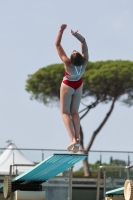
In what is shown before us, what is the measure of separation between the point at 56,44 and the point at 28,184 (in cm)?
462

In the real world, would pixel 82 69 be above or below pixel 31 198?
above

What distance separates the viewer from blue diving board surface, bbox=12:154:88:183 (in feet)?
44.8

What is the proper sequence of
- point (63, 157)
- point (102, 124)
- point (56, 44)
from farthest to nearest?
point (102, 124)
point (63, 157)
point (56, 44)

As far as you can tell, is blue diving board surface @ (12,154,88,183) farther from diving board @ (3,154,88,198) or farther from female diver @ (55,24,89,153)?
female diver @ (55,24,89,153)

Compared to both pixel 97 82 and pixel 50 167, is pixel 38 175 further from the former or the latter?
pixel 97 82

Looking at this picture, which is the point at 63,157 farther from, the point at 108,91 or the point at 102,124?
the point at 108,91

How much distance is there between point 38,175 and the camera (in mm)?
15242

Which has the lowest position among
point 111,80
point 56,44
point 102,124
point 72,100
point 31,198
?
point 31,198

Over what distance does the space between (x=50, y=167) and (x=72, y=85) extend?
3.27 meters

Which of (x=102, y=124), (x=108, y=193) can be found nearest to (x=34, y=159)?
(x=108, y=193)

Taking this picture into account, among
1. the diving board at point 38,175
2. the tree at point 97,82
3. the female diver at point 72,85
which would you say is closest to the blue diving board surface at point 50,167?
the diving board at point 38,175

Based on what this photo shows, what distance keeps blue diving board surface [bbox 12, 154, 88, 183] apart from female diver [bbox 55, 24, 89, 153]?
3.89 feet

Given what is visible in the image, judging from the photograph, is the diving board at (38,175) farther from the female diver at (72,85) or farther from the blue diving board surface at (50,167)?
the female diver at (72,85)

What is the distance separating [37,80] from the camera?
49.7m
